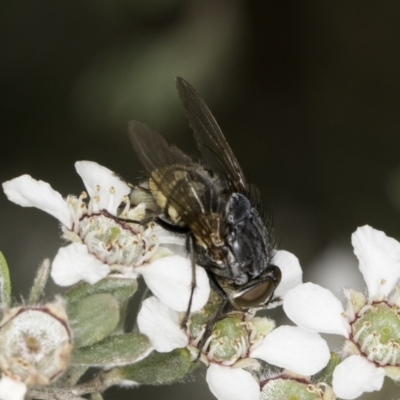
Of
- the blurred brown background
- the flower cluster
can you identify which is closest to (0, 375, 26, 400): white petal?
the flower cluster

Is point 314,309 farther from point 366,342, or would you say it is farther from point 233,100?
point 233,100

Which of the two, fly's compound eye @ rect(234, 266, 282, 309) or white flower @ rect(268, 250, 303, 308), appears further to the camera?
white flower @ rect(268, 250, 303, 308)

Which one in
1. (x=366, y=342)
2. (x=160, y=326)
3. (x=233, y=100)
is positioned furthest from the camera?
(x=233, y=100)

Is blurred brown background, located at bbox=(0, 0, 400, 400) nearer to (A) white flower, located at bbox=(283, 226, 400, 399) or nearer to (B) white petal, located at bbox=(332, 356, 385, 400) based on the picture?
(A) white flower, located at bbox=(283, 226, 400, 399)

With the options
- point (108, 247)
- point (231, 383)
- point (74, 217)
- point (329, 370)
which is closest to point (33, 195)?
point (74, 217)

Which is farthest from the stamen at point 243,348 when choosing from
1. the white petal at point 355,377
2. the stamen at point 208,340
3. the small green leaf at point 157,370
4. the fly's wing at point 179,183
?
the fly's wing at point 179,183

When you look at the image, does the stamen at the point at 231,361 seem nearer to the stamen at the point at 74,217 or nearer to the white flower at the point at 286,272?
the white flower at the point at 286,272
